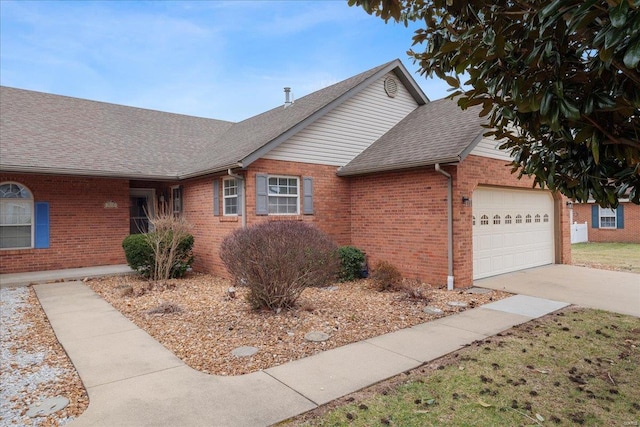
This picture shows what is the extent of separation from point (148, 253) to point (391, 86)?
949 cm

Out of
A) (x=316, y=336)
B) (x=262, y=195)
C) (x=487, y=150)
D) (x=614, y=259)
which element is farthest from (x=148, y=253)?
(x=614, y=259)

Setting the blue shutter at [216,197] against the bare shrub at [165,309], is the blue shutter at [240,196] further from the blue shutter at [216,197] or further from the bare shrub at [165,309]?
the bare shrub at [165,309]

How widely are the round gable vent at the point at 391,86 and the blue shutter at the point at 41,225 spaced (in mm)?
11436

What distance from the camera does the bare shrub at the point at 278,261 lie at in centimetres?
621

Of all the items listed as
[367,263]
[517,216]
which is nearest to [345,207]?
[367,263]

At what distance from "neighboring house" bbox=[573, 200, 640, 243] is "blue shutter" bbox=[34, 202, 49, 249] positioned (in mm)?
23996

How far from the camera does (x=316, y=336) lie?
5.55 m

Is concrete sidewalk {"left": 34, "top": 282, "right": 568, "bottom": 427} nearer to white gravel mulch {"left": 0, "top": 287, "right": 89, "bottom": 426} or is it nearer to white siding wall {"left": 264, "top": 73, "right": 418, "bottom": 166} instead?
white gravel mulch {"left": 0, "top": 287, "right": 89, "bottom": 426}

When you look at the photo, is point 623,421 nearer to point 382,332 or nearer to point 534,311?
point 382,332

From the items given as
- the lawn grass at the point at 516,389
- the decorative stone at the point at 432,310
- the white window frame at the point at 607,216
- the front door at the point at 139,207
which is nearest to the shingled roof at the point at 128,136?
the front door at the point at 139,207

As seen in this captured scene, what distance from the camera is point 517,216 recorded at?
36.7 ft

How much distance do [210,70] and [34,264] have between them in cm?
1320

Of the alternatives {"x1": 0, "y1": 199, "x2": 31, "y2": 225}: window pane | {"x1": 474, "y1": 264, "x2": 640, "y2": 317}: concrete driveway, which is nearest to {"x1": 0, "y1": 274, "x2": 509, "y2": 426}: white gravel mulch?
{"x1": 474, "y1": 264, "x2": 640, "y2": 317}: concrete driveway

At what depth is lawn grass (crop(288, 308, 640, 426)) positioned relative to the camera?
3.36 m
